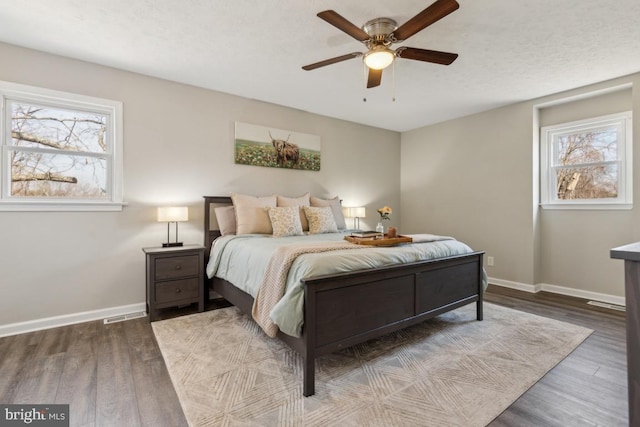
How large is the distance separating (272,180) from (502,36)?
9.85 feet

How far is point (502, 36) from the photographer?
2.55 meters

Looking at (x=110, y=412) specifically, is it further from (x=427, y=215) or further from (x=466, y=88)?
(x=427, y=215)

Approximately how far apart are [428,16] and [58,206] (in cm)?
355

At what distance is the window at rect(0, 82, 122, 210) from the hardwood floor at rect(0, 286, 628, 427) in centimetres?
125

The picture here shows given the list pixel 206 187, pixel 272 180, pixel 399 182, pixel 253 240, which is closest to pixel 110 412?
pixel 253 240

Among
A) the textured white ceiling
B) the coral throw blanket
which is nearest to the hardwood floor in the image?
the coral throw blanket

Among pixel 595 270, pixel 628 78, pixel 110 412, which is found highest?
pixel 628 78

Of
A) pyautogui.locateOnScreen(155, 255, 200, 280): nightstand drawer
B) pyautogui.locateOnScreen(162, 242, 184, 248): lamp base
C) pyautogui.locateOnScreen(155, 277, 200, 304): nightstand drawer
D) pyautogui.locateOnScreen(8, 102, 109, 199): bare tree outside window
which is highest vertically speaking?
pyautogui.locateOnScreen(8, 102, 109, 199): bare tree outside window

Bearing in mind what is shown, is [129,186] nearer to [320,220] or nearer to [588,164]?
[320,220]

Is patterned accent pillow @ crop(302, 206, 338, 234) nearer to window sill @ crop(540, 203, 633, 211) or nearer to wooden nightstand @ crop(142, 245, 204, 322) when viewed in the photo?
wooden nightstand @ crop(142, 245, 204, 322)

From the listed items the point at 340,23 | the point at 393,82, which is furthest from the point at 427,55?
the point at 393,82

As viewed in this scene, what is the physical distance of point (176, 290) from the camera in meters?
3.12

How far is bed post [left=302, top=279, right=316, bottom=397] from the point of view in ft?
5.93

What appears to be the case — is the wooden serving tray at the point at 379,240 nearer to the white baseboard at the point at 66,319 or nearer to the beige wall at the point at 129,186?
the beige wall at the point at 129,186
